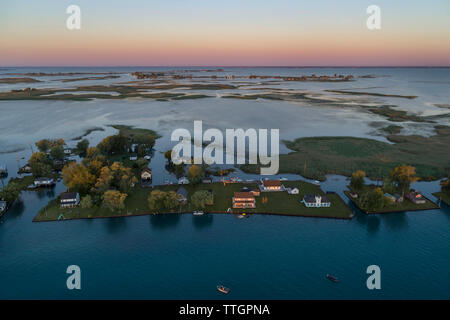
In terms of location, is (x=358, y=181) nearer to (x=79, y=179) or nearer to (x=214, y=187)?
(x=214, y=187)

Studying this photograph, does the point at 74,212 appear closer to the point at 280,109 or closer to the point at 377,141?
the point at 377,141

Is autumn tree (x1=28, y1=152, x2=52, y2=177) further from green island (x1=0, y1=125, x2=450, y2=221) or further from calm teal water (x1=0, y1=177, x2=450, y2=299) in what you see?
calm teal water (x1=0, y1=177, x2=450, y2=299)

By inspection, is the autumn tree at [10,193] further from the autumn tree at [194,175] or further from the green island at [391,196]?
the green island at [391,196]

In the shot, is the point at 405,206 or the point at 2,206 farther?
the point at 405,206

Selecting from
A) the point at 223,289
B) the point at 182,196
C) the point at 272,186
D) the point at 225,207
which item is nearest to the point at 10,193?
the point at 182,196

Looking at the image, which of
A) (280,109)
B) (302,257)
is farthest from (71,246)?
(280,109)
